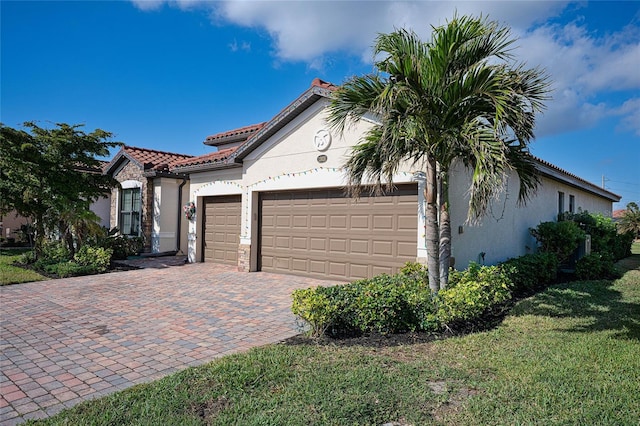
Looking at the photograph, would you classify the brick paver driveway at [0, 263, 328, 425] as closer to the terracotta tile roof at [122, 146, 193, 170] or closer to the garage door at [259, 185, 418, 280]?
the garage door at [259, 185, 418, 280]

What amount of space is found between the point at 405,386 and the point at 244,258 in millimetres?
8948

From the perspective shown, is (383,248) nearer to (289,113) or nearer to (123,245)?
(289,113)

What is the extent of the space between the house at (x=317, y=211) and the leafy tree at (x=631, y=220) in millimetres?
6378

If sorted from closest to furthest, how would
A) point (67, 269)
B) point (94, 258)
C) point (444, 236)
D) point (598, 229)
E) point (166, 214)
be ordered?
point (444, 236)
point (67, 269)
point (94, 258)
point (598, 229)
point (166, 214)

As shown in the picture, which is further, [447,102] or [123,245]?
[123,245]

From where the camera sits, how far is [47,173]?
1238cm

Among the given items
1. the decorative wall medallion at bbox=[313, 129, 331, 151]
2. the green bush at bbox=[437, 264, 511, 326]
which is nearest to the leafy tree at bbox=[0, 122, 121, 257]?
the decorative wall medallion at bbox=[313, 129, 331, 151]

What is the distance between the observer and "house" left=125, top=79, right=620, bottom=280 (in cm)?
917

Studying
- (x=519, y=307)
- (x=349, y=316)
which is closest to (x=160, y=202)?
(x=349, y=316)

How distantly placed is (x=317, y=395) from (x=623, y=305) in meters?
7.41

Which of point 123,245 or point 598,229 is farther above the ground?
point 598,229

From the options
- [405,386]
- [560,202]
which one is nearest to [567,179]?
[560,202]

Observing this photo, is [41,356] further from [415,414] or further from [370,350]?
[415,414]

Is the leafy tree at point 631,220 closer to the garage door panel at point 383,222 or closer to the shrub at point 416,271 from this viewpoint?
the garage door panel at point 383,222
